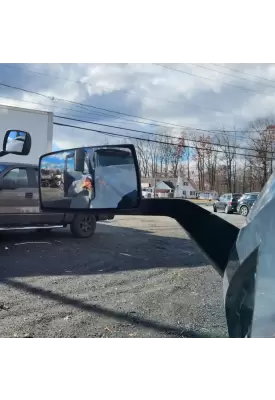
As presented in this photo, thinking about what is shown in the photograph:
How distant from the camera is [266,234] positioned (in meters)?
1.15

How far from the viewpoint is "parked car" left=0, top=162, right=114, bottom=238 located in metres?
1.44

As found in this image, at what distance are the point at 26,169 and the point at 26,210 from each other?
0.64 ft

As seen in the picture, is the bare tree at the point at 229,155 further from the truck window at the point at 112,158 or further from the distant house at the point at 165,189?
the truck window at the point at 112,158

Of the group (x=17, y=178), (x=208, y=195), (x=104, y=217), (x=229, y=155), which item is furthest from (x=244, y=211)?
(x=17, y=178)

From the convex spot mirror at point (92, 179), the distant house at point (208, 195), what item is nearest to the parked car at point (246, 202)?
the distant house at point (208, 195)

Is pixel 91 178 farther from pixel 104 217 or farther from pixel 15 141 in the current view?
pixel 15 141

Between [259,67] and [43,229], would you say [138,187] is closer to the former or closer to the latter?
[43,229]

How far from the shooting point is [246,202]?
1.34m

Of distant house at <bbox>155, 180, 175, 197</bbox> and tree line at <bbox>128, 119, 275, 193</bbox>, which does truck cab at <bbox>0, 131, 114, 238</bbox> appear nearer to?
distant house at <bbox>155, 180, 175, 197</bbox>

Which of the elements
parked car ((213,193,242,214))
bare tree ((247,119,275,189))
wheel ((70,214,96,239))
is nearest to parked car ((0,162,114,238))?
wheel ((70,214,96,239))

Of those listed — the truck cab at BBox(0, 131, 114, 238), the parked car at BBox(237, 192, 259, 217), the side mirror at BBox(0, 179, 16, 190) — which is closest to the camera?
the parked car at BBox(237, 192, 259, 217)

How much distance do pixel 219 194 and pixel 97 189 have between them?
0.53 metres
